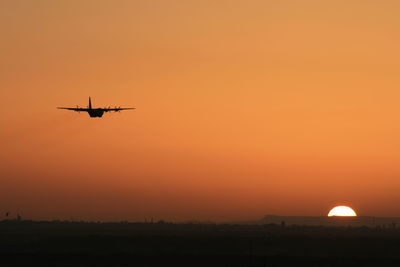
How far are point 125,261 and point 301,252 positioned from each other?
35.3m

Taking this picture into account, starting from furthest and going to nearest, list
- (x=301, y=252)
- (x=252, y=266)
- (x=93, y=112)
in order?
(x=93, y=112) → (x=301, y=252) → (x=252, y=266)

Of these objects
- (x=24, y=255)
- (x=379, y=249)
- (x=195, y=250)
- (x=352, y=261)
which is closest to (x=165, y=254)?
(x=195, y=250)

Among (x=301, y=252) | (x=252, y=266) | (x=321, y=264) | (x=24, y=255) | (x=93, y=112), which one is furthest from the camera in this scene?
(x=93, y=112)

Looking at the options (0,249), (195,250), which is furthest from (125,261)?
(0,249)

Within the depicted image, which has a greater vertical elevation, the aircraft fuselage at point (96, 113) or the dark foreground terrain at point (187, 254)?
the aircraft fuselage at point (96, 113)

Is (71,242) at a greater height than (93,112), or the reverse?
(93,112)

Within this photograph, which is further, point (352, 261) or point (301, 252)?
point (301, 252)

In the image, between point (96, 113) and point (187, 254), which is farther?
point (96, 113)

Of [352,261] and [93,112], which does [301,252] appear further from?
[93,112]

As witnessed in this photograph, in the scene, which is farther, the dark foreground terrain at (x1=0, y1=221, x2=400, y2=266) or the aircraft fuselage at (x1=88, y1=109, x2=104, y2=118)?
the aircraft fuselage at (x1=88, y1=109, x2=104, y2=118)

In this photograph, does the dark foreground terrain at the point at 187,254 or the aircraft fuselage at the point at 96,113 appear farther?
the aircraft fuselage at the point at 96,113

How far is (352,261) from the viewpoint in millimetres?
114312

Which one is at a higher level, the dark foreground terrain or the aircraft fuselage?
the aircraft fuselage

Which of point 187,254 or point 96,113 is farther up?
point 96,113
